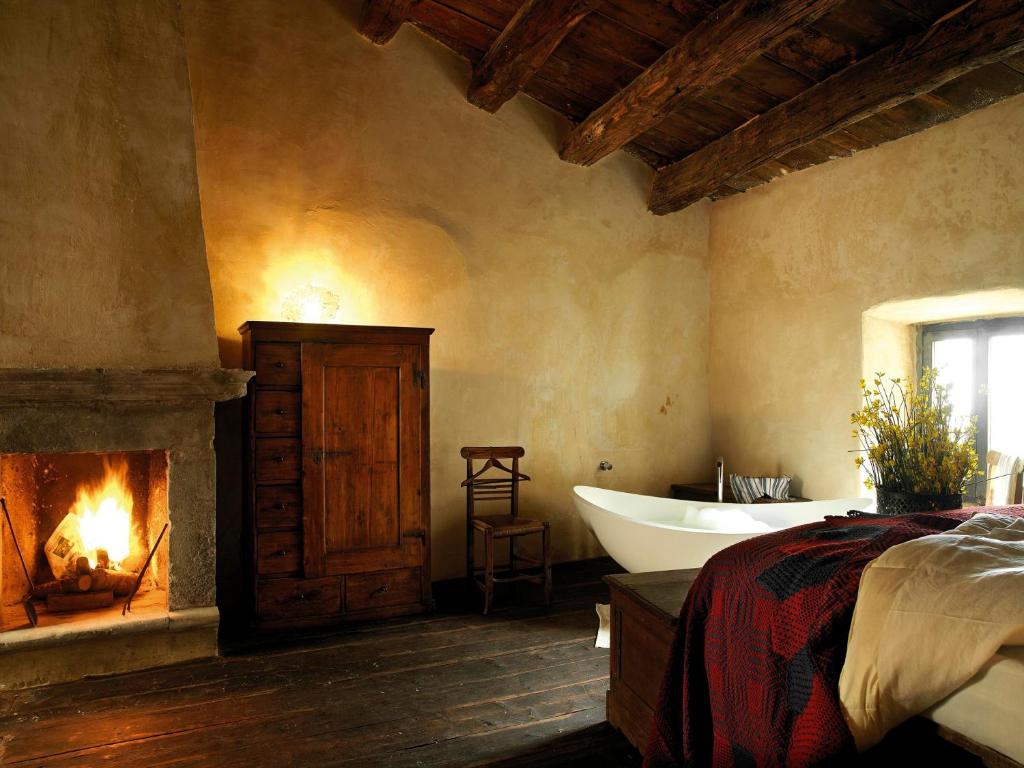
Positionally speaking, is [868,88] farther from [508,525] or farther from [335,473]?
[335,473]

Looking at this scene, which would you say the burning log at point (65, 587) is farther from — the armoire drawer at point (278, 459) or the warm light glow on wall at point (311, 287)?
the warm light glow on wall at point (311, 287)

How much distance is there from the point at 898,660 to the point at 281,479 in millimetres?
2857

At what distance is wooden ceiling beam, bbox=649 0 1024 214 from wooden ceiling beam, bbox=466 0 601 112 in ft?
4.19

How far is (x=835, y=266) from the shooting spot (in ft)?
13.8

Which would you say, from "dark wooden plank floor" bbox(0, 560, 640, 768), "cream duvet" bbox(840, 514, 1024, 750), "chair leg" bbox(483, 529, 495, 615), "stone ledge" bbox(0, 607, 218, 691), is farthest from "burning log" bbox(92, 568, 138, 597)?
"cream duvet" bbox(840, 514, 1024, 750)

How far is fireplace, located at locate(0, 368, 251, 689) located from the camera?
2842 millimetres

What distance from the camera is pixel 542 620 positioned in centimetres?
356

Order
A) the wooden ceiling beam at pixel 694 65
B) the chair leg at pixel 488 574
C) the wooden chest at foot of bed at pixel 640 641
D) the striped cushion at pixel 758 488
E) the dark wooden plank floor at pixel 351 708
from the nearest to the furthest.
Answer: the wooden chest at foot of bed at pixel 640 641 < the dark wooden plank floor at pixel 351 708 < the wooden ceiling beam at pixel 694 65 < the chair leg at pixel 488 574 < the striped cushion at pixel 758 488

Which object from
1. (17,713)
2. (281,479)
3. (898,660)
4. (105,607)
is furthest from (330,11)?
(898,660)

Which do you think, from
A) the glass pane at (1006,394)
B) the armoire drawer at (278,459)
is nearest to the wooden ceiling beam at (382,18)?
the armoire drawer at (278,459)

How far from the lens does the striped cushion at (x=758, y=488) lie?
4367 mm

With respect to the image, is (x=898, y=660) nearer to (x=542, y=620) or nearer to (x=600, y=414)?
(x=542, y=620)

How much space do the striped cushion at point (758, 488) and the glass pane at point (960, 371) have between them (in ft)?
3.46

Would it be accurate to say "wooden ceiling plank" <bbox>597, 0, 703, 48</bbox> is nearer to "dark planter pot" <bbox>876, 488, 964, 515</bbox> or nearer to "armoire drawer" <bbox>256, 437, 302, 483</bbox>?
"dark planter pot" <bbox>876, 488, 964, 515</bbox>
